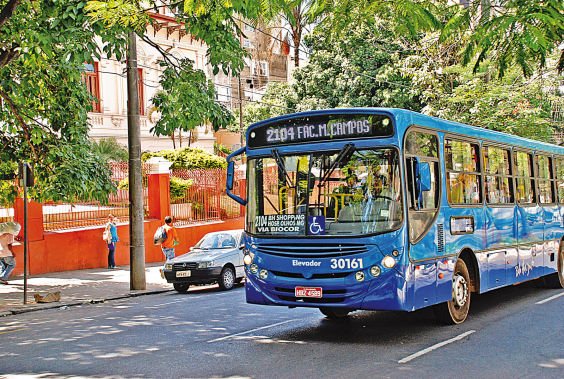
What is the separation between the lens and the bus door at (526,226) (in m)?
11.1

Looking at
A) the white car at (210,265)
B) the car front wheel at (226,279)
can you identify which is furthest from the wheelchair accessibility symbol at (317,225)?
the car front wheel at (226,279)

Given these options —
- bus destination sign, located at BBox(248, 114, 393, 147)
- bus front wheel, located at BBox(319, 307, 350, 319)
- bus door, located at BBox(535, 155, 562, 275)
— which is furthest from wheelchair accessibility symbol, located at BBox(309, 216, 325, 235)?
bus door, located at BBox(535, 155, 562, 275)

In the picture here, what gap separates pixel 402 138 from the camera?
777 centimetres

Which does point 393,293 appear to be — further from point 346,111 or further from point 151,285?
point 151,285

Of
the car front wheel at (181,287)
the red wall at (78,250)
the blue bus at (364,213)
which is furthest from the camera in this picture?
the red wall at (78,250)

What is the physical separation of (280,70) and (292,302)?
155 ft

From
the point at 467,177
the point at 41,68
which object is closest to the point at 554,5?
the point at 467,177

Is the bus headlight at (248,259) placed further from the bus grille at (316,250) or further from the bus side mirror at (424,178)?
the bus side mirror at (424,178)

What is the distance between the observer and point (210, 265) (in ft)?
48.5

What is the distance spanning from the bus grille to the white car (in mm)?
6889

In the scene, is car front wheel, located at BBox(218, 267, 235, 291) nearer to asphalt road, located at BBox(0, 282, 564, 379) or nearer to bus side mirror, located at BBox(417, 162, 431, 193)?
asphalt road, located at BBox(0, 282, 564, 379)

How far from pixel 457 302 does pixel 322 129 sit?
11.2ft

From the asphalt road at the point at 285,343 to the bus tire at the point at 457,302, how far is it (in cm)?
16

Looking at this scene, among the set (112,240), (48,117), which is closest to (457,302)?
(48,117)
